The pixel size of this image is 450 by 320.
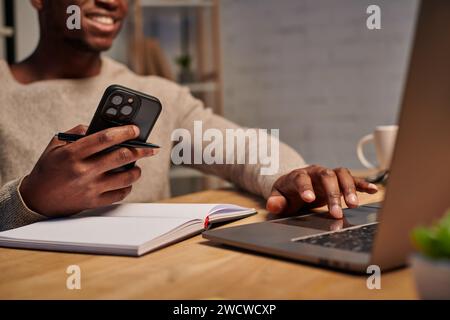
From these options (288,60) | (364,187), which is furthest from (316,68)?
(364,187)

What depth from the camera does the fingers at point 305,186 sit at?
0.75 meters

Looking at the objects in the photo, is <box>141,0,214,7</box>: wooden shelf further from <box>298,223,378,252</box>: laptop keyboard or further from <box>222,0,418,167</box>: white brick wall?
<box>298,223,378,252</box>: laptop keyboard

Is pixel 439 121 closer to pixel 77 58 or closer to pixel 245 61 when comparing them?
pixel 77 58

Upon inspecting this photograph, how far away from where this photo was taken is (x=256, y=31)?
9.51 feet

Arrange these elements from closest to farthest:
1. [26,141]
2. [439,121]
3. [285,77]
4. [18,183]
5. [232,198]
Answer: [439,121] → [18,183] → [232,198] → [26,141] → [285,77]

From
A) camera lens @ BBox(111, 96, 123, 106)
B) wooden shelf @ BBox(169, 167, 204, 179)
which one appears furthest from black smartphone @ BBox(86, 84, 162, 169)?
wooden shelf @ BBox(169, 167, 204, 179)

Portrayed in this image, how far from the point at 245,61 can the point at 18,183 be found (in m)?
2.26

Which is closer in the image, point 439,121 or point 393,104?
point 439,121

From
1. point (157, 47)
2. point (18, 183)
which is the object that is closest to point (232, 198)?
point (18, 183)

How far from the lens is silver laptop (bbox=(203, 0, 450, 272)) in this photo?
375 millimetres

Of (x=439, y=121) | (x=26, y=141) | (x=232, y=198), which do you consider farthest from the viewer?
(x=26, y=141)

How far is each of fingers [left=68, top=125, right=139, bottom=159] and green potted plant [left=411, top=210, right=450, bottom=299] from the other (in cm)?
44

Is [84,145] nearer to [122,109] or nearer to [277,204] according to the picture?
[122,109]

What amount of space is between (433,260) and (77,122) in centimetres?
101
